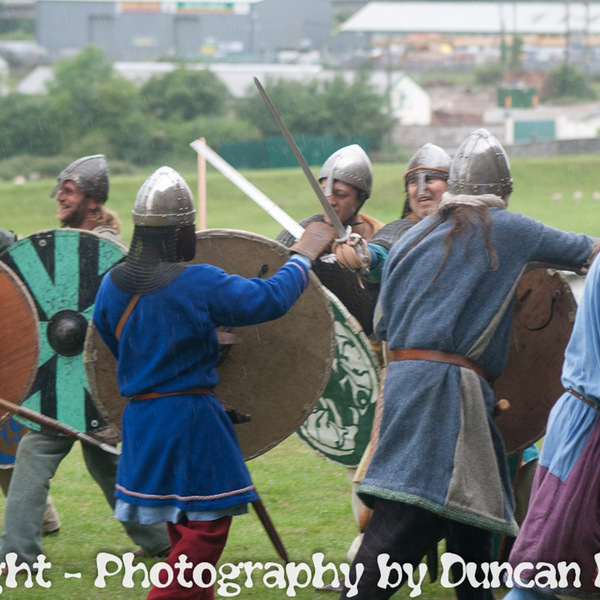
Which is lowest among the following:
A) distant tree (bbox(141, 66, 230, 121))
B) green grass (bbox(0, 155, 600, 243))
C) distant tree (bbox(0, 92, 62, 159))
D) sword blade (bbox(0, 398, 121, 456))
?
green grass (bbox(0, 155, 600, 243))

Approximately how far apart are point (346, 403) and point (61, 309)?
1.13 metres

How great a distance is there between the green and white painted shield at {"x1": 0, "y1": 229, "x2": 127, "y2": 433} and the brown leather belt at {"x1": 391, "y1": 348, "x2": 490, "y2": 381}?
4.74ft

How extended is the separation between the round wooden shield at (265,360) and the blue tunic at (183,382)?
0.39 meters

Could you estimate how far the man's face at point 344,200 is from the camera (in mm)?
4578

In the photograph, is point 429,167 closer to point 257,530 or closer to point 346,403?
point 346,403

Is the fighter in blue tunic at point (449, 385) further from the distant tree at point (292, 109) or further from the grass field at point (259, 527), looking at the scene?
the distant tree at point (292, 109)

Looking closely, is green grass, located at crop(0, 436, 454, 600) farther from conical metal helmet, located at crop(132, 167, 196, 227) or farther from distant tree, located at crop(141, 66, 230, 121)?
distant tree, located at crop(141, 66, 230, 121)

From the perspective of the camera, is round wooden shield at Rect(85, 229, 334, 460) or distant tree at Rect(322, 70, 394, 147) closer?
round wooden shield at Rect(85, 229, 334, 460)

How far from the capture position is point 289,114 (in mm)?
48719

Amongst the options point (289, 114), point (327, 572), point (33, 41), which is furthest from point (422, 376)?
point (33, 41)

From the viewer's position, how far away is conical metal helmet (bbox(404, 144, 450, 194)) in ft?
14.8

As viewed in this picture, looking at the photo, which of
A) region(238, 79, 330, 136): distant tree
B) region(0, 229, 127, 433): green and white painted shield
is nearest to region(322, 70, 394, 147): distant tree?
region(238, 79, 330, 136): distant tree

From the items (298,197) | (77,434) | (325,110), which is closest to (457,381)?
(77,434)

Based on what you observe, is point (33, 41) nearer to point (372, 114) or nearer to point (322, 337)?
point (372, 114)
